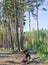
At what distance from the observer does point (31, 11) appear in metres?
36.8

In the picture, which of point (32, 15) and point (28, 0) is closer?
point (28, 0)

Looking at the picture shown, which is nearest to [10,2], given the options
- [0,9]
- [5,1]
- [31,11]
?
[5,1]

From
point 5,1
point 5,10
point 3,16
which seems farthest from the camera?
point 3,16

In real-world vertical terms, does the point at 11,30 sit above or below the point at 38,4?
below

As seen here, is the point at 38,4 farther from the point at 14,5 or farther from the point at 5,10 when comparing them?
the point at 5,10

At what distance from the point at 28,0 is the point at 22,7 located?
167cm

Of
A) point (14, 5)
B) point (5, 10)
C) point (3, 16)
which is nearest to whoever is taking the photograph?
point (14, 5)

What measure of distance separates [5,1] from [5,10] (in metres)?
2.89

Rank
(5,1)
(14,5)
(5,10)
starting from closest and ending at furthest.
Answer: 1. (14,5)
2. (5,1)
3. (5,10)

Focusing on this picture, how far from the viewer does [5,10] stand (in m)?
38.8

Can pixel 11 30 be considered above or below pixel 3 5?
below

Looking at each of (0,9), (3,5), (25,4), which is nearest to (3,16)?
(0,9)

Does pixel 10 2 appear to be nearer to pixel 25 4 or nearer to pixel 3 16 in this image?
pixel 25 4

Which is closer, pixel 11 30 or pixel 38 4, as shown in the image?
pixel 38 4
